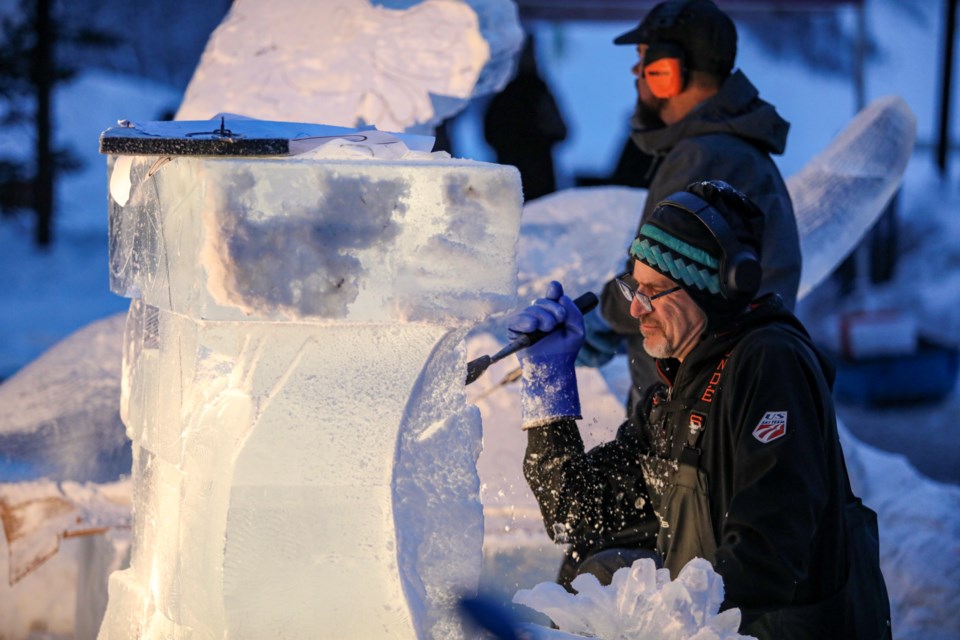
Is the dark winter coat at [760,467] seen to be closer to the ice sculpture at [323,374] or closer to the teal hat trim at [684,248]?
the teal hat trim at [684,248]

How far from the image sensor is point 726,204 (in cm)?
188

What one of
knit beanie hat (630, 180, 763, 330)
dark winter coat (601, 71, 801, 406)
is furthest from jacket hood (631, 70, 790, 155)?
knit beanie hat (630, 180, 763, 330)

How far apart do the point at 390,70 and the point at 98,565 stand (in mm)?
1459

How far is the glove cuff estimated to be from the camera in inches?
79.0

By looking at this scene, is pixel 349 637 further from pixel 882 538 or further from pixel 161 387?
pixel 882 538

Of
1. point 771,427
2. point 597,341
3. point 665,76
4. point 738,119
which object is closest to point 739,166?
point 738,119

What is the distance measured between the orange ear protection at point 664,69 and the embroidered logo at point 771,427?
1375 mm

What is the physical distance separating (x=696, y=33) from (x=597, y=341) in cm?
81

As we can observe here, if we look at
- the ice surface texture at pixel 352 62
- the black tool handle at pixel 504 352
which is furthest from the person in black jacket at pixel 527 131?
the black tool handle at pixel 504 352

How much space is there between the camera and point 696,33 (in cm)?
281

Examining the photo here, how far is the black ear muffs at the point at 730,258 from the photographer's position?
1.78 m

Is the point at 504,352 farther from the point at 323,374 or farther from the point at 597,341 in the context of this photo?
the point at 597,341

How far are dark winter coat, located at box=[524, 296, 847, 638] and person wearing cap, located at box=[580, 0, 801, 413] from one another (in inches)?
33.7

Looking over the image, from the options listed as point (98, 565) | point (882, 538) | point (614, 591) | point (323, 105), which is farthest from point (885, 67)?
point (614, 591)
